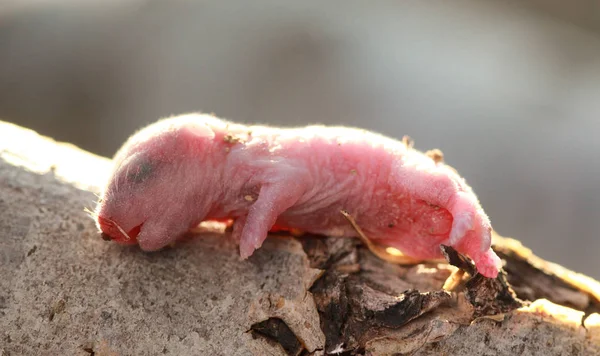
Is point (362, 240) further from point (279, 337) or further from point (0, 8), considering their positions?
point (0, 8)

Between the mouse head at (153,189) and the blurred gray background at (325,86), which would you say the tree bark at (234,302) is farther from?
the blurred gray background at (325,86)

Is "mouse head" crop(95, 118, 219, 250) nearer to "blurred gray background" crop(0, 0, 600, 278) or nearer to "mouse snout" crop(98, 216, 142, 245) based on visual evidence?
"mouse snout" crop(98, 216, 142, 245)

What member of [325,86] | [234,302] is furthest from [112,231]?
[325,86]

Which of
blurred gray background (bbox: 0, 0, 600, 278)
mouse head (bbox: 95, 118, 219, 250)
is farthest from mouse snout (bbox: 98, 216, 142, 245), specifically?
blurred gray background (bbox: 0, 0, 600, 278)

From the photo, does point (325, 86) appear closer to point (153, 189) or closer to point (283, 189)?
point (283, 189)

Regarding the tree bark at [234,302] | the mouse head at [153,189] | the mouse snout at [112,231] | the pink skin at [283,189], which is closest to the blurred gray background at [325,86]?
the pink skin at [283,189]

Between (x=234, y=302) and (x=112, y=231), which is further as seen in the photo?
(x=112, y=231)

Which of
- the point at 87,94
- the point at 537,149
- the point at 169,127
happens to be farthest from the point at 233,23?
the point at 169,127
